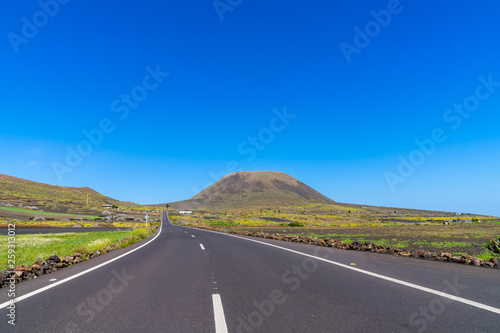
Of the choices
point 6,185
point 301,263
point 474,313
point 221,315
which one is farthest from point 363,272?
point 6,185

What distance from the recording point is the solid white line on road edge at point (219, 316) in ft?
13.3

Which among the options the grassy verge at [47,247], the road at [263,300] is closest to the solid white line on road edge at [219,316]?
the road at [263,300]

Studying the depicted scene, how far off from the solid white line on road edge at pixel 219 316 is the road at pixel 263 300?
1 cm

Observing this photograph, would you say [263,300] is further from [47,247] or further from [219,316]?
[47,247]

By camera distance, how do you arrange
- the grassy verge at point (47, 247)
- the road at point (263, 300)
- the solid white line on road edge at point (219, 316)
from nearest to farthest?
the solid white line on road edge at point (219, 316), the road at point (263, 300), the grassy verge at point (47, 247)

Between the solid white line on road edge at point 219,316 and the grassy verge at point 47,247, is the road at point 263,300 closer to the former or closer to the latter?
the solid white line on road edge at point 219,316

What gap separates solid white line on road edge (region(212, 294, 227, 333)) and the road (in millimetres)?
15

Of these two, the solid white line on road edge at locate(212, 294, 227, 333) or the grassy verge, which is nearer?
the solid white line on road edge at locate(212, 294, 227, 333)

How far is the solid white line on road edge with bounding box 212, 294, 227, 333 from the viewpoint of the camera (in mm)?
4054

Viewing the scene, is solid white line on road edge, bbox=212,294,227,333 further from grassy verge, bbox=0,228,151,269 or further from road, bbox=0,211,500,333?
grassy verge, bbox=0,228,151,269

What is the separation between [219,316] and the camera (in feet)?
15.1

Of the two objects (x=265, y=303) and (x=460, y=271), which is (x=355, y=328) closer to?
(x=265, y=303)

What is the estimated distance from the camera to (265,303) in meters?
5.36

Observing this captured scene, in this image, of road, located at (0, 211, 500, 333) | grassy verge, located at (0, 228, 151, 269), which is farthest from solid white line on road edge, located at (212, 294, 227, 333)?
grassy verge, located at (0, 228, 151, 269)
